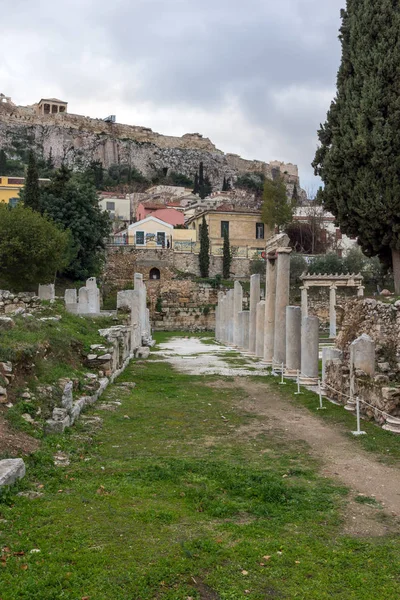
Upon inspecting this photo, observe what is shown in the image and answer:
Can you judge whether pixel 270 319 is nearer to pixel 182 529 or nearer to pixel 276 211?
pixel 182 529

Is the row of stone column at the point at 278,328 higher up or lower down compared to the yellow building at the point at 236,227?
lower down

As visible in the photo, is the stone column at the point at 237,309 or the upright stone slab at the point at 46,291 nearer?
the stone column at the point at 237,309

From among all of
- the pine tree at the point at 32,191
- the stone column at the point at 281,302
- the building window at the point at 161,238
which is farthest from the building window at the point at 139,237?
the stone column at the point at 281,302

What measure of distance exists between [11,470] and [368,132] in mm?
18411

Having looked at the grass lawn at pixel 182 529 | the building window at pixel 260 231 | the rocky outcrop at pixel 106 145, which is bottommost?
the grass lawn at pixel 182 529

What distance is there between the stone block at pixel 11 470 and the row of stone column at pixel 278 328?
9.53 m

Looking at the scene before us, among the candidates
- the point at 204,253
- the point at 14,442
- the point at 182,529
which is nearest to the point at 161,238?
the point at 204,253

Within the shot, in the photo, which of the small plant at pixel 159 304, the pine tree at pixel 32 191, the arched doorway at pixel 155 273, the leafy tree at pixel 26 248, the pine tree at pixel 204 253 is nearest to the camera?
the leafy tree at pixel 26 248

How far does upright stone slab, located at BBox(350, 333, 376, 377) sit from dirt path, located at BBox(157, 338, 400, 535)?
1462mm

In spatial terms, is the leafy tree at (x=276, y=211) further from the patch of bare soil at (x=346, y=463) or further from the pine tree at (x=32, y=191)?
the patch of bare soil at (x=346, y=463)

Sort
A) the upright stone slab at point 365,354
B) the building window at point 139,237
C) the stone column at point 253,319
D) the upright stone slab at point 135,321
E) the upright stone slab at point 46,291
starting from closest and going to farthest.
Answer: the upright stone slab at point 365,354 < the upright stone slab at point 135,321 < the stone column at point 253,319 < the upright stone slab at point 46,291 < the building window at point 139,237

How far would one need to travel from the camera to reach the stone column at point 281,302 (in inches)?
712

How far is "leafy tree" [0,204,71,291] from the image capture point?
28797 mm

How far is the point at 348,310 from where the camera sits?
14.3 m
